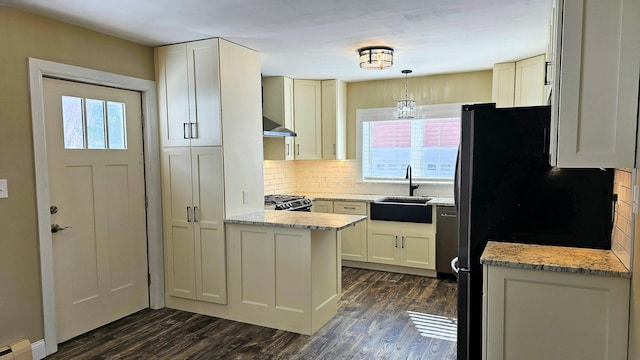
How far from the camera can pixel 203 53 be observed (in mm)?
3336

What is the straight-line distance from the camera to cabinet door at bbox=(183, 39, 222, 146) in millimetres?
3312

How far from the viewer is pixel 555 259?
1966 mm

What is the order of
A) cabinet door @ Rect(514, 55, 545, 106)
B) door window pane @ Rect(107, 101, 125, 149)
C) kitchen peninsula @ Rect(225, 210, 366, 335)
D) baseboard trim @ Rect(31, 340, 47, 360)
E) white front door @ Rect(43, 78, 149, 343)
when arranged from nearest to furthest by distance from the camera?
baseboard trim @ Rect(31, 340, 47, 360)
white front door @ Rect(43, 78, 149, 343)
kitchen peninsula @ Rect(225, 210, 366, 335)
door window pane @ Rect(107, 101, 125, 149)
cabinet door @ Rect(514, 55, 545, 106)

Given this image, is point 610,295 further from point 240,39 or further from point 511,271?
point 240,39

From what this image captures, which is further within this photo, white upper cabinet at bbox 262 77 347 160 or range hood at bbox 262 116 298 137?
white upper cabinet at bbox 262 77 347 160

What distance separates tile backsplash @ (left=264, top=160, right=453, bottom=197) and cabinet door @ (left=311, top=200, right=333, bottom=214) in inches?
22.9

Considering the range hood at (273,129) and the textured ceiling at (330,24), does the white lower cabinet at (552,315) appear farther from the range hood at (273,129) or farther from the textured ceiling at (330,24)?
the range hood at (273,129)

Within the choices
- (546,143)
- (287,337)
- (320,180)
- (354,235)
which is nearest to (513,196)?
(546,143)

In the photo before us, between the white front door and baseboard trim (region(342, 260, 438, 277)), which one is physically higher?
the white front door

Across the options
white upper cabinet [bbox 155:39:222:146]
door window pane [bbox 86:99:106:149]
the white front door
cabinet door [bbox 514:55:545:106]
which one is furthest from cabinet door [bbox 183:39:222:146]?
cabinet door [bbox 514:55:545:106]

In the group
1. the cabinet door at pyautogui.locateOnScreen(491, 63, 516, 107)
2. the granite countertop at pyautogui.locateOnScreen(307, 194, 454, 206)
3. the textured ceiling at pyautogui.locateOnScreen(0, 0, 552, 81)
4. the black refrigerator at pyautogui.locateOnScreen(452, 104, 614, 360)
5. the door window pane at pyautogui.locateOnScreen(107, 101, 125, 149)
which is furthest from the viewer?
the granite countertop at pyautogui.locateOnScreen(307, 194, 454, 206)

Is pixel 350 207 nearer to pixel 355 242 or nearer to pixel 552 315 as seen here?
pixel 355 242

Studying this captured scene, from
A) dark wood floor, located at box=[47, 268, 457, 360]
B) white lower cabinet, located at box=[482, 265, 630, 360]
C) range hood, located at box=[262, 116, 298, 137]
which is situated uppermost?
range hood, located at box=[262, 116, 298, 137]

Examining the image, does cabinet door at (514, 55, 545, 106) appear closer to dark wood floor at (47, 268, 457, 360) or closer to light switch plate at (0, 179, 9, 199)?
dark wood floor at (47, 268, 457, 360)
